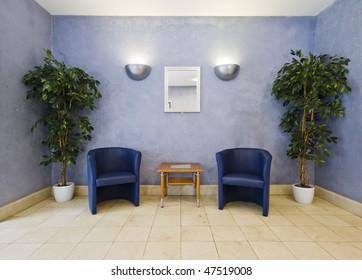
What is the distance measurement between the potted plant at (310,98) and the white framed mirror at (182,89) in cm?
131

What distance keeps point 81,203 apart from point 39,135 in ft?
4.30

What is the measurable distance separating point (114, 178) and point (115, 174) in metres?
0.12

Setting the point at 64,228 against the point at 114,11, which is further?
the point at 114,11

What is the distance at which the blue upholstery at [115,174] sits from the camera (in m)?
2.61

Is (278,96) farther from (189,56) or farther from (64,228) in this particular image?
(64,228)

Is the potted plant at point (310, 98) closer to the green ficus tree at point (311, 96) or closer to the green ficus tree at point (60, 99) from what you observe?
the green ficus tree at point (311, 96)

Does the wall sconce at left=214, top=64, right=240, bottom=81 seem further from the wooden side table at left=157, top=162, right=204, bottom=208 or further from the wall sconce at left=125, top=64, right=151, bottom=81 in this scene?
the wooden side table at left=157, top=162, right=204, bottom=208

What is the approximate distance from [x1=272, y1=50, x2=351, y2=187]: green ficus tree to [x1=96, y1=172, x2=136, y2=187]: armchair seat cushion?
8.28ft

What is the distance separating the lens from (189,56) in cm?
336

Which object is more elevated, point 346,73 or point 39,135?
point 346,73

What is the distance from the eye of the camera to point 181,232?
6.97 ft

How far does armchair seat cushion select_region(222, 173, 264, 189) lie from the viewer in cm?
255
